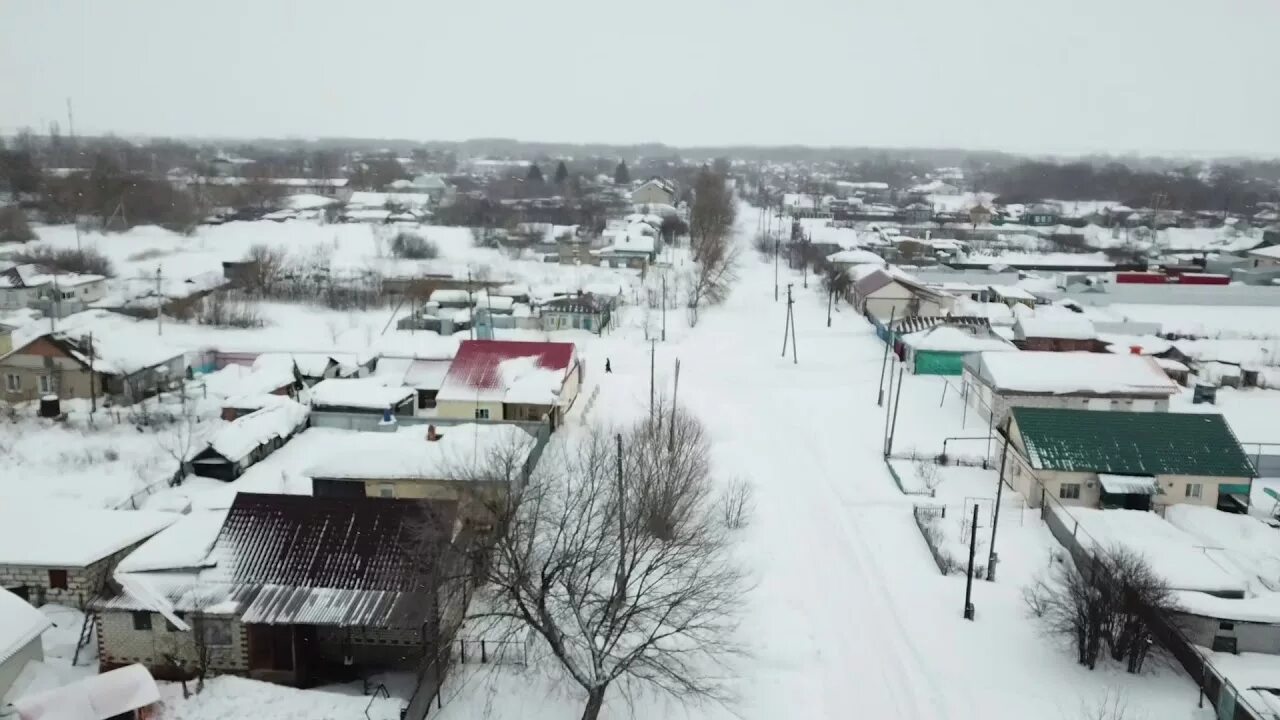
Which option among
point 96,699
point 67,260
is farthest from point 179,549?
point 67,260

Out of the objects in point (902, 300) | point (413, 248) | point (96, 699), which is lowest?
point (96, 699)

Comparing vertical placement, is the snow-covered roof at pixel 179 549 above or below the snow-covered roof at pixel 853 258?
below

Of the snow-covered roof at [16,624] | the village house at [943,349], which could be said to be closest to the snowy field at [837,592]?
the village house at [943,349]

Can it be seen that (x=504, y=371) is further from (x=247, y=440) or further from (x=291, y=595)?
(x=291, y=595)

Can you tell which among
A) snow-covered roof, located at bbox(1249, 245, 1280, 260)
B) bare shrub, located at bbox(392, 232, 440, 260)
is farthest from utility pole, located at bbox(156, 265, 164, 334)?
snow-covered roof, located at bbox(1249, 245, 1280, 260)

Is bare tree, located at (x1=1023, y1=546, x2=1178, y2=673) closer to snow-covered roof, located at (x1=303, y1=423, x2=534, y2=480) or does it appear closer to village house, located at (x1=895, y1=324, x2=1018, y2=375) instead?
snow-covered roof, located at (x1=303, y1=423, x2=534, y2=480)

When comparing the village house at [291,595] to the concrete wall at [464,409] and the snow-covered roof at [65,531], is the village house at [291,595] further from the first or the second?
the concrete wall at [464,409]

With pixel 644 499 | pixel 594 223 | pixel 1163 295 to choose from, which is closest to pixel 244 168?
pixel 594 223
